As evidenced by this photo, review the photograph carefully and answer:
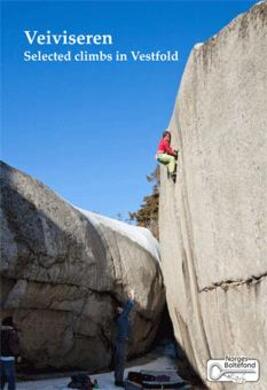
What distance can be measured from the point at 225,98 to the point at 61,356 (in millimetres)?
5519

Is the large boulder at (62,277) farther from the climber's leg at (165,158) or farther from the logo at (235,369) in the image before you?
the logo at (235,369)

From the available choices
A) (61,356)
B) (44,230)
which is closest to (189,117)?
(44,230)

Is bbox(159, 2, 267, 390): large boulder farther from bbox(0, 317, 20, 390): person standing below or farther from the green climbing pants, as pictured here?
bbox(0, 317, 20, 390): person standing below

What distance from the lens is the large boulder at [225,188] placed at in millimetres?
5715

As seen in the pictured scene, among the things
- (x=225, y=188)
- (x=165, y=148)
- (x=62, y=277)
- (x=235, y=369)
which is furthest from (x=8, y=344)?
(x=165, y=148)

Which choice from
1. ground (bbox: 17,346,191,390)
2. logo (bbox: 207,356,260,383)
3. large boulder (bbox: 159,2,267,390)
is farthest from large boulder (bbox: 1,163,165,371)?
logo (bbox: 207,356,260,383)

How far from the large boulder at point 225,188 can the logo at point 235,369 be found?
10 centimetres

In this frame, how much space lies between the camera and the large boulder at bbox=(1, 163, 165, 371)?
8.64 m

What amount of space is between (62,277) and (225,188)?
3798 mm

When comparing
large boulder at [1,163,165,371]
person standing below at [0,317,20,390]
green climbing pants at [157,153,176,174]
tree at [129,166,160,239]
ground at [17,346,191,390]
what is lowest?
ground at [17,346,191,390]

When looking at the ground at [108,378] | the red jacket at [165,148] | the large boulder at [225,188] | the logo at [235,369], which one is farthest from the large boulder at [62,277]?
the logo at [235,369]

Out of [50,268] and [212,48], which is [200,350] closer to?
[50,268]

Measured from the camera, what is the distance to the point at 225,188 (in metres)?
6.52

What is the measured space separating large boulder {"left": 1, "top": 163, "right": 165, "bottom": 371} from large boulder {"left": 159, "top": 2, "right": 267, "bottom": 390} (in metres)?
1.96
